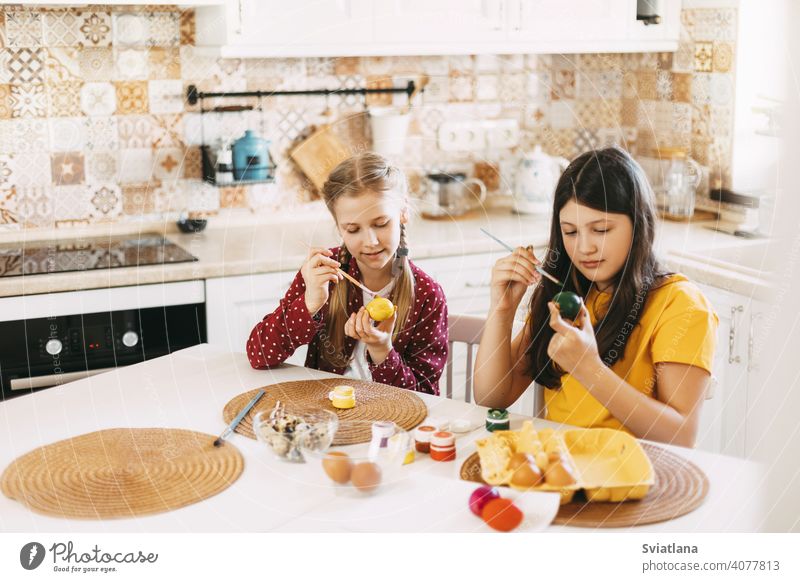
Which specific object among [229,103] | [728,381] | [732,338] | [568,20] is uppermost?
[568,20]

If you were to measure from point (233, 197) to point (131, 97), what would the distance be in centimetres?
37

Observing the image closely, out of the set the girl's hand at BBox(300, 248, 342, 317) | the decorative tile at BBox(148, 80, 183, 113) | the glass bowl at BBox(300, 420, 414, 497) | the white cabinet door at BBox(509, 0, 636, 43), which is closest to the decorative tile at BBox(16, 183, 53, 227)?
the decorative tile at BBox(148, 80, 183, 113)

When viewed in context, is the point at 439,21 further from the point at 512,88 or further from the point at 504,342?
the point at 504,342

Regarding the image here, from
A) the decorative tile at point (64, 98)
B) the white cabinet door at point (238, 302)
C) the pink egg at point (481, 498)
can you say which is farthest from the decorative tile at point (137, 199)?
the pink egg at point (481, 498)

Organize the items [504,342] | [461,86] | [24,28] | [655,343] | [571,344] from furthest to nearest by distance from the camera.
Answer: [461,86], [24,28], [504,342], [655,343], [571,344]

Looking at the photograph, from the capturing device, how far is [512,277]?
4.63 ft

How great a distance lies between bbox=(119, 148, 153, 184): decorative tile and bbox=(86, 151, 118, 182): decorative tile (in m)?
0.02

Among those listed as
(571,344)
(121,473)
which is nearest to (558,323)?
(571,344)

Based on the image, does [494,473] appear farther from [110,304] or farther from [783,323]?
[110,304]

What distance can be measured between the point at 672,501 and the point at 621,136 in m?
2.05

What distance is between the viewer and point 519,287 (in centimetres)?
144

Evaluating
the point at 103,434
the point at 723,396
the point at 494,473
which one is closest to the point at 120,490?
the point at 103,434

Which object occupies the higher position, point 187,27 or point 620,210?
point 187,27

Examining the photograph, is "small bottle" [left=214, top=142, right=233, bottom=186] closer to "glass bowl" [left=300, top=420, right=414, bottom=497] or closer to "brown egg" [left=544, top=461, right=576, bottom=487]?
"glass bowl" [left=300, top=420, right=414, bottom=497]
